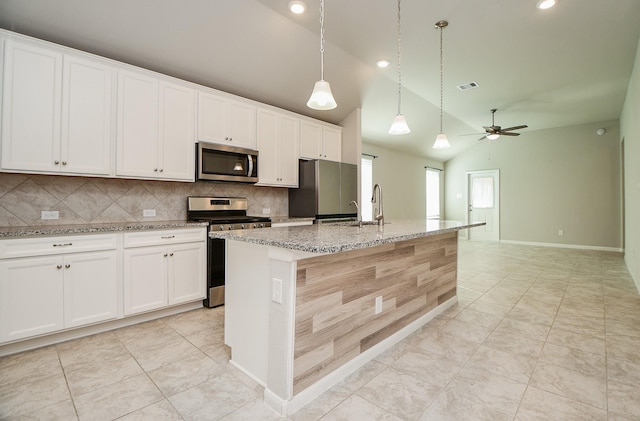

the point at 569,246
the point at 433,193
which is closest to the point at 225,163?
the point at 433,193

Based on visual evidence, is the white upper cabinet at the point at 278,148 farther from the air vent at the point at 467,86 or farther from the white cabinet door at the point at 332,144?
the air vent at the point at 467,86

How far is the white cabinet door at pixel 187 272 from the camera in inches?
111

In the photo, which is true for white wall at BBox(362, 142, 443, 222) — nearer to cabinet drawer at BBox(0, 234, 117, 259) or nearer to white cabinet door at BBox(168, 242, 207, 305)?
white cabinet door at BBox(168, 242, 207, 305)

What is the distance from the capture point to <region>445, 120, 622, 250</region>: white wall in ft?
21.5

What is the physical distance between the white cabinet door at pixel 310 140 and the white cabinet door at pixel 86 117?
2.30 meters

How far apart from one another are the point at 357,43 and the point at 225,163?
206 cm

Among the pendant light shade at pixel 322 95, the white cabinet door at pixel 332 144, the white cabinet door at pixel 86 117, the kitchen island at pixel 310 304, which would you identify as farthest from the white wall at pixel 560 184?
the white cabinet door at pixel 86 117

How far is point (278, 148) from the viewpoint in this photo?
13.1 feet

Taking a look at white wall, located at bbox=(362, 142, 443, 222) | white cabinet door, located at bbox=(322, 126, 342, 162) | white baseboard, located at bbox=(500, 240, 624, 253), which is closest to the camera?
white cabinet door, located at bbox=(322, 126, 342, 162)

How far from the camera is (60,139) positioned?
2420mm

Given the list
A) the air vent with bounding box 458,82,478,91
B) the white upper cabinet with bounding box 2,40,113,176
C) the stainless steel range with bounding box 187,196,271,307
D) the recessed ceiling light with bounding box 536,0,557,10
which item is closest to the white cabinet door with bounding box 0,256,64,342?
the white upper cabinet with bounding box 2,40,113,176

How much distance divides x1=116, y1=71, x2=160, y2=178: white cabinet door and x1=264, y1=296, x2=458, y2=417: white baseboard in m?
2.32

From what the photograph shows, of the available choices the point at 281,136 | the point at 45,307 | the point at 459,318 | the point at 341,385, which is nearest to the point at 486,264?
the point at 459,318

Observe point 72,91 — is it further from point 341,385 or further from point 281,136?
point 341,385
